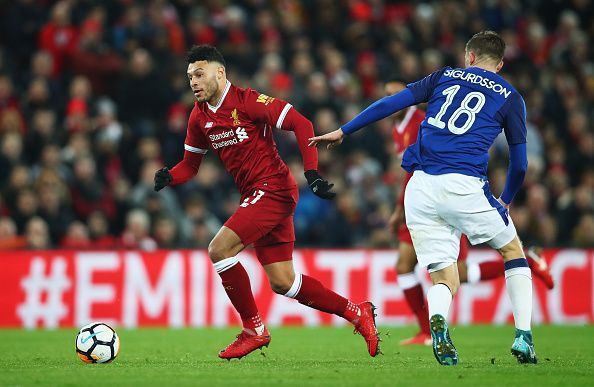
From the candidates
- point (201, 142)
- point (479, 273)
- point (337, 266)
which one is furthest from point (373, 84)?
point (201, 142)

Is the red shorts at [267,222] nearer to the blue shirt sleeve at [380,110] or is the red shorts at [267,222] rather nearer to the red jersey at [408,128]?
the blue shirt sleeve at [380,110]

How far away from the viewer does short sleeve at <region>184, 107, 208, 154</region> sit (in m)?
8.27

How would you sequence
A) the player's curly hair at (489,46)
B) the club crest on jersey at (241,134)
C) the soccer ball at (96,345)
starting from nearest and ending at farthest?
the player's curly hair at (489,46), the soccer ball at (96,345), the club crest on jersey at (241,134)

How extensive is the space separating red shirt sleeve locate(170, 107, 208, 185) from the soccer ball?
135 centimetres

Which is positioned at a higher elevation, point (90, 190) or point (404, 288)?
point (90, 190)

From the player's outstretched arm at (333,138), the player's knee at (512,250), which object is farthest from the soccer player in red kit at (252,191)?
the player's knee at (512,250)

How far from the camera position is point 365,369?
717cm

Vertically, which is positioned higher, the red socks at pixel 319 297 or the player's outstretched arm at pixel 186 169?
the player's outstretched arm at pixel 186 169

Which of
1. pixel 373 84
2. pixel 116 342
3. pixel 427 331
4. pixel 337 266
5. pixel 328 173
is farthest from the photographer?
pixel 373 84

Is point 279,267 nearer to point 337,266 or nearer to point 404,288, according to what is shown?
point 404,288

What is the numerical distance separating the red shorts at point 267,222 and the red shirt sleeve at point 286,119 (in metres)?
0.42

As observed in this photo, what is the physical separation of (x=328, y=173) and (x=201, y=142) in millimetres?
7537

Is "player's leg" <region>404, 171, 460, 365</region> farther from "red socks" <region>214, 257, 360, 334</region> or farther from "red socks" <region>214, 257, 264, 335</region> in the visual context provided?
"red socks" <region>214, 257, 264, 335</region>

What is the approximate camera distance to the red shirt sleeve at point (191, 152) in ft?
27.3
